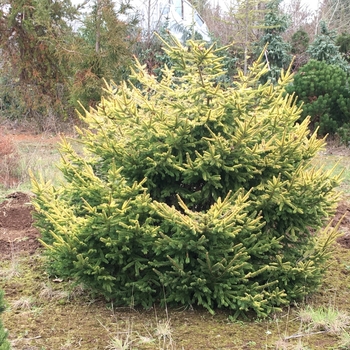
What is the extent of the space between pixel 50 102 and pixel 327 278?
1330 cm

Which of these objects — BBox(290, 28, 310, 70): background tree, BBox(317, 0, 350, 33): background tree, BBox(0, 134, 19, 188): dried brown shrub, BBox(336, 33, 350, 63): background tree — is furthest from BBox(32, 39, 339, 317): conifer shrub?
BBox(317, 0, 350, 33): background tree

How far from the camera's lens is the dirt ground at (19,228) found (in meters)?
4.41

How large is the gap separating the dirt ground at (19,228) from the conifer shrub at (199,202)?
126cm

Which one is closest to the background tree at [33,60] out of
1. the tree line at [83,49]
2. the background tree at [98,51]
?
the tree line at [83,49]

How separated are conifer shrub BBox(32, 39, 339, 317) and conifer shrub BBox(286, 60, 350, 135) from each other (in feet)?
26.7

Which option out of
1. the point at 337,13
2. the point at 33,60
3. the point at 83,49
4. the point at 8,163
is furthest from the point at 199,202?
the point at 337,13

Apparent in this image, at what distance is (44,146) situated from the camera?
1156 centimetres

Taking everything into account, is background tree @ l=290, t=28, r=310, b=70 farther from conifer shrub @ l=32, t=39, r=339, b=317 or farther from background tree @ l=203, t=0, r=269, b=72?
conifer shrub @ l=32, t=39, r=339, b=317

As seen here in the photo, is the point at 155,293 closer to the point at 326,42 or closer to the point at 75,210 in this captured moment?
the point at 75,210

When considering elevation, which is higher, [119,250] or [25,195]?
[119,250]

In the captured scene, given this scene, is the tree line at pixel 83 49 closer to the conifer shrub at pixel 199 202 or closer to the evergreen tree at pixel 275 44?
the evergreen tree at pixel 275 44

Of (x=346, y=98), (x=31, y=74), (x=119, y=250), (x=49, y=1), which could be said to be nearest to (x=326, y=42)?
(x=346, y=98)

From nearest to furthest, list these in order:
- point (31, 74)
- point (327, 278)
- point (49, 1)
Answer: point (327, 278)
point (49, 1)
point (31, 74)

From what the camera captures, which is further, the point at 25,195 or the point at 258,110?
the point at 25,195
